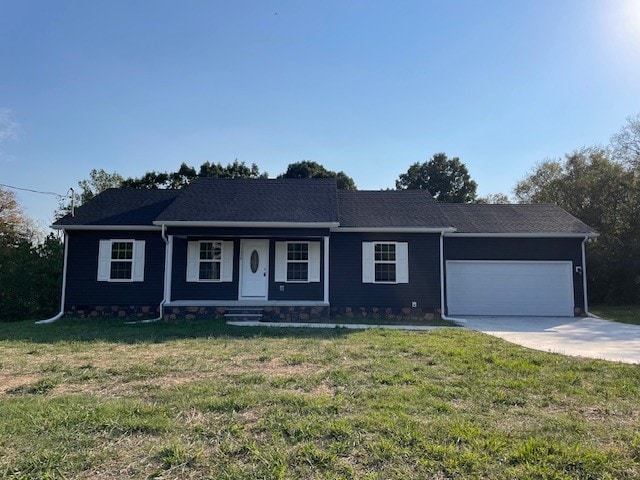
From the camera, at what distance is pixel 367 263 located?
43.1ft

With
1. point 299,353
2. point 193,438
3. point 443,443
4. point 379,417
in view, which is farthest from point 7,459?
point 299,353

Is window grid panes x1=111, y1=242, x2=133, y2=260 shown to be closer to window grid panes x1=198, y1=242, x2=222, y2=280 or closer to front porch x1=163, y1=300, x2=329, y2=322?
window grid panes x1=198, y1=242, x2=222, y2=280

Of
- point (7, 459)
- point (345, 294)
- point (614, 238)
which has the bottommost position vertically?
point (7, 459)

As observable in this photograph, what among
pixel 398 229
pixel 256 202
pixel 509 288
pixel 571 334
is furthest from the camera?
pixel 509 288

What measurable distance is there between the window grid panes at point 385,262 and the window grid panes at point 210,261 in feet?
16.6

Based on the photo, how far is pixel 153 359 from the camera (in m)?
6.64

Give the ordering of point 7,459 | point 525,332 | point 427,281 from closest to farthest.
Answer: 1. point 7,459
2. point 525,332
3. point 427,281

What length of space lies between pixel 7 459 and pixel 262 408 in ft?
6.96

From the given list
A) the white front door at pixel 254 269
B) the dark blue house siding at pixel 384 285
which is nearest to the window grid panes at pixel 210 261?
the white front door at pixel 254 269

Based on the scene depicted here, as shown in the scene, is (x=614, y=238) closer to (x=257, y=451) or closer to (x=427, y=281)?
(x=427, y=281)

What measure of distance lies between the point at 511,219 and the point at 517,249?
4.93 feet

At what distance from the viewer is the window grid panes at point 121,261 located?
43.5 feet

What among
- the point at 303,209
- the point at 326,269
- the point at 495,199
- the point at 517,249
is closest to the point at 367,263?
the point at 326,269

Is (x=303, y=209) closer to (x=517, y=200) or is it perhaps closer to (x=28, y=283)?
(x=28, y=283)
